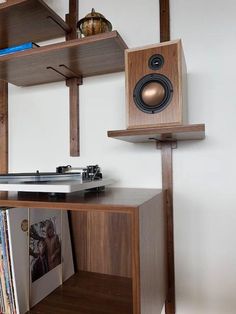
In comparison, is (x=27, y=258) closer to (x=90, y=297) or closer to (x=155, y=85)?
(x=90, y=297)

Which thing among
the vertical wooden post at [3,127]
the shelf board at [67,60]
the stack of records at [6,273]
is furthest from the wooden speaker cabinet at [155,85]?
the vertical wooden post at [3,127]

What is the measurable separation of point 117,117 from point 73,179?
0.42 meters

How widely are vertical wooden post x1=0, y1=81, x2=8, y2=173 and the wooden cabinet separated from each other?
0.53 metres

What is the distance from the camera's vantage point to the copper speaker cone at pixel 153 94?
0.89 metres

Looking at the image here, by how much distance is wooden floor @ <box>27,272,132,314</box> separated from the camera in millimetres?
833

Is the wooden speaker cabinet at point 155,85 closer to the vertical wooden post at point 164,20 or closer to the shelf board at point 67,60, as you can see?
the shelf board at point 67,60

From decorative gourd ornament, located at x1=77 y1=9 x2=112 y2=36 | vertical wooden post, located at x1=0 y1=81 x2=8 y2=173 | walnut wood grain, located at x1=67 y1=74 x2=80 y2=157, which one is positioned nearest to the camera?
decorative gourd ornament, located at x1=77 y1=9 x2=112 y2=36

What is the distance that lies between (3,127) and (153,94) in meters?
0.93

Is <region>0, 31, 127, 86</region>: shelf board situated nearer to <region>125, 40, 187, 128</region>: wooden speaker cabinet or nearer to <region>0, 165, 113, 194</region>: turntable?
<region>125, 40, 187, 128</region>: wooden speaker cabinet

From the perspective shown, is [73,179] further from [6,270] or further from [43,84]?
[43,84]

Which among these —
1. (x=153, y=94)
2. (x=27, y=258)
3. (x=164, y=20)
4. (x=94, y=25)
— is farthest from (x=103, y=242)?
(x=164, y=20)

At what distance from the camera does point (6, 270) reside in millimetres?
808

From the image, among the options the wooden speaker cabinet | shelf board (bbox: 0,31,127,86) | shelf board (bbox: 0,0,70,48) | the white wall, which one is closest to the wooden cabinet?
the white wall

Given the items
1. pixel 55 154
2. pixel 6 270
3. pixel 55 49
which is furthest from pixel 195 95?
pixel 6 270
